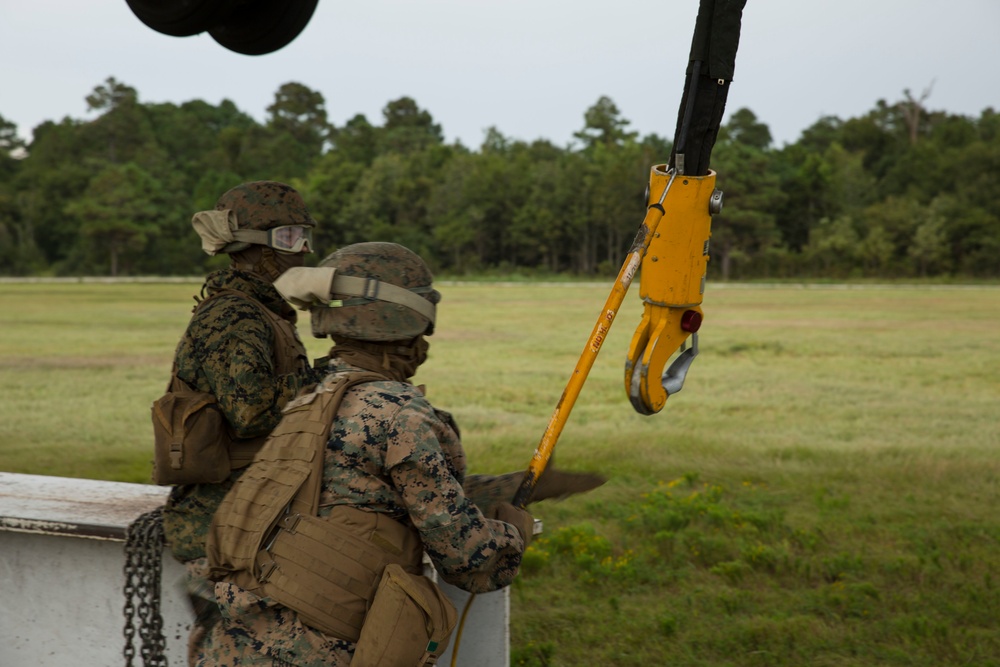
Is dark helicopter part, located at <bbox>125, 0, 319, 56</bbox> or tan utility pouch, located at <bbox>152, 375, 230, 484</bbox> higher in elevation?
dark helicopter part, located at <bbox>125, 0, 319, 56</bbox>

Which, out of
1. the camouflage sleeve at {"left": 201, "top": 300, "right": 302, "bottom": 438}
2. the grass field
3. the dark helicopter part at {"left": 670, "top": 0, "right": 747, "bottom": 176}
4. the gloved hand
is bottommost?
the grass field

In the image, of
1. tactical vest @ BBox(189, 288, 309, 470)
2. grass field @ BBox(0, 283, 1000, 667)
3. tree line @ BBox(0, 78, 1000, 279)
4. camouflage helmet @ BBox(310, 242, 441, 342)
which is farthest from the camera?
tree line @ BBox(0, 78, 1000, 279)

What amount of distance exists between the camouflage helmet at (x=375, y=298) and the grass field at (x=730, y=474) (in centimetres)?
259

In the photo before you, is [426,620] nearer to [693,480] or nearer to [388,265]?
[388,265]

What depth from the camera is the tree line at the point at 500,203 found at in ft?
195

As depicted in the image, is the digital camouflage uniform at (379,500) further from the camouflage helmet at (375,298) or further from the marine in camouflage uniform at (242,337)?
the marine in camouflage uniform at (242,337)

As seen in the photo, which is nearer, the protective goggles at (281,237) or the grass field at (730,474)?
the protective goggles at (281,237)

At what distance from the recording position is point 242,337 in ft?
11.0

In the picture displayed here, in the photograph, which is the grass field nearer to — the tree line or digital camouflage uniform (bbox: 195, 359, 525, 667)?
digital camouflage uniform (bbox: 195, 359, 525, 667)

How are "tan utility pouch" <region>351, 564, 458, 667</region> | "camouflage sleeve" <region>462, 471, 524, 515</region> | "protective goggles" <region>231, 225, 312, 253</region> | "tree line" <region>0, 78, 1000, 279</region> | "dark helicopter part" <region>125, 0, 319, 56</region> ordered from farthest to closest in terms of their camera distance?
"tree line" <region>0, 78, 1000, 279</region> → "dark helicopter part" <region>125, 0, 319, 56</region> → "protective goggles" <region>231, 225, 312, 253</region> → "camouflage sleeve" <region>462, 471, 524, 515</region> → "tan utility pouch" <region>351, 564, 458, 667</region>

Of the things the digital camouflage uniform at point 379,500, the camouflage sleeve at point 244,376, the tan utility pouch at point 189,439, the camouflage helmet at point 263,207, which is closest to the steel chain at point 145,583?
the tan utility pouch at point 189,439

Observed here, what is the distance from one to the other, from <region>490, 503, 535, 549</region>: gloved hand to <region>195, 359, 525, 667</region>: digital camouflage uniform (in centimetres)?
19

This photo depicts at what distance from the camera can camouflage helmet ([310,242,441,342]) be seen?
8.19 feet

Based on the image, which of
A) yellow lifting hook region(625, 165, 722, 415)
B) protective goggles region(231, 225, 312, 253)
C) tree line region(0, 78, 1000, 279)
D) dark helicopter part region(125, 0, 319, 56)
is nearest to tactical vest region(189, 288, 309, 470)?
protective goggles region(231, 225, 312, 253)
